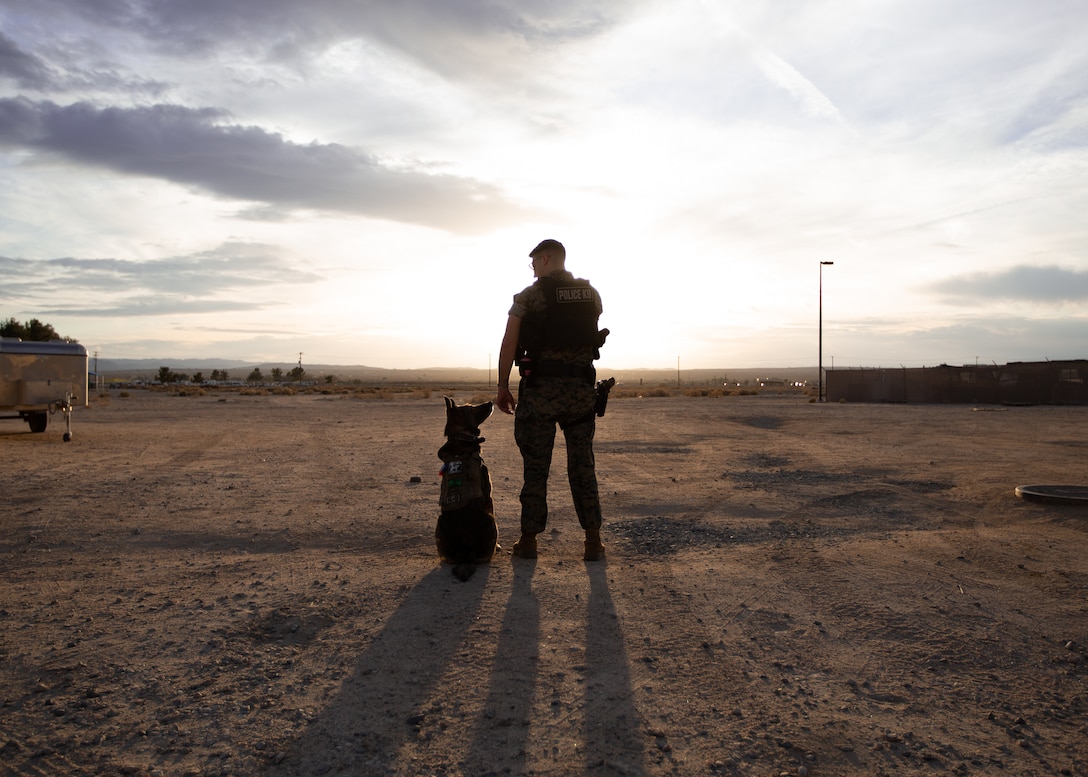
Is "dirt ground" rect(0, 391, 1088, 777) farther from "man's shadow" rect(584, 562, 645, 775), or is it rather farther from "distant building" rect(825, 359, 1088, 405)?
"distant building" rect(825, 359, 1088, 405)

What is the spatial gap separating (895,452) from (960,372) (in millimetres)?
27745

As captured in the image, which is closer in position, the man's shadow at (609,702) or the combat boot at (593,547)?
the man's shadow at (609,702)

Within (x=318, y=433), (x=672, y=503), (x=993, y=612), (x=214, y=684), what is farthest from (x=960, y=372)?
(x=214, y=684)

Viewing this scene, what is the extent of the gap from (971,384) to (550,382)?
3655 cm

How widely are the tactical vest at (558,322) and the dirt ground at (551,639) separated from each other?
1.43 m

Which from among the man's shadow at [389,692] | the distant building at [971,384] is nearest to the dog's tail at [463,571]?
the man's shadow at [389,692]

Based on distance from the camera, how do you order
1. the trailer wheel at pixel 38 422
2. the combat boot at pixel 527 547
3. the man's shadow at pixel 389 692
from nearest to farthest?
1. the man's shadow at pixel 389 692
2. the combat boot at pixel 527 547
3. the trailer wheel at pixel 38 422

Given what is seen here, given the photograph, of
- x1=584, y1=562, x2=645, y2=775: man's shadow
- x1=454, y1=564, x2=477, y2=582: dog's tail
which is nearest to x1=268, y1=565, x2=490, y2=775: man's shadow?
x1=454, y1=564, x2=477, y2=582: dog's tail

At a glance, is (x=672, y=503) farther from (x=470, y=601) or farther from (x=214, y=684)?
(x=214, y=684)

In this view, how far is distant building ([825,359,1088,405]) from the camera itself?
32500 millimetres

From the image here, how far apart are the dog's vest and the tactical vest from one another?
2.66ft

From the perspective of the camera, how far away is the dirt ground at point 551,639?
2.49 metres

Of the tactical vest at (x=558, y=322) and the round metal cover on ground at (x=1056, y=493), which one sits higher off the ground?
the tactical vest at (x=558, y=322)

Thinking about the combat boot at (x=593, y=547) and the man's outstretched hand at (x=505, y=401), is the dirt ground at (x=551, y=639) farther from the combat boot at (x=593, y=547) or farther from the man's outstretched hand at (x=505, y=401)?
the man's outstretched hand at (x=505, y=401)
